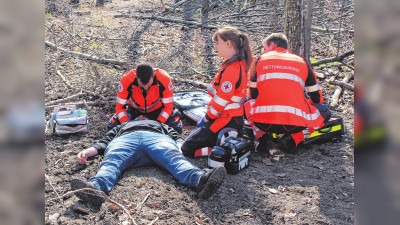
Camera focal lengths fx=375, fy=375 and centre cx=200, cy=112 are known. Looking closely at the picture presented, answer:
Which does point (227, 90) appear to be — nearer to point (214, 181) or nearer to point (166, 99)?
point (166, 99)

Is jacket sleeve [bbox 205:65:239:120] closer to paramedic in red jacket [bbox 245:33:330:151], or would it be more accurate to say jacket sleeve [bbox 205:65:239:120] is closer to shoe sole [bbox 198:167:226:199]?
paramedic in red jacket [bbox 245:33:330:151]

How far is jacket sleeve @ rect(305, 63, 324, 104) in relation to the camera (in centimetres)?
492

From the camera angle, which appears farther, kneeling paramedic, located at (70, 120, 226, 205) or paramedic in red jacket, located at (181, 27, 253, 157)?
paramedic in red jacket, located at (181, 27, 253, 157)

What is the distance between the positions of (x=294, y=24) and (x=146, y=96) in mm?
2746

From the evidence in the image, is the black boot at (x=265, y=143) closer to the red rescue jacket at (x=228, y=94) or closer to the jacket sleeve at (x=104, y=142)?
the red rescue jacket at (x=228, y=94)

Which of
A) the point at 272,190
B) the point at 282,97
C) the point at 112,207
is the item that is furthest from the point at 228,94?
the point at 112,207

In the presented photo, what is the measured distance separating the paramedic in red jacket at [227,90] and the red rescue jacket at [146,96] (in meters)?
0.85

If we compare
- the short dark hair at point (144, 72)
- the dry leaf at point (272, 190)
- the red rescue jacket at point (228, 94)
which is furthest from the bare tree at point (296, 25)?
the dry leaf at point (272, 190)

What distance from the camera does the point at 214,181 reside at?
11.2ft

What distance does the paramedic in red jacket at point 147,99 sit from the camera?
17.1 feet

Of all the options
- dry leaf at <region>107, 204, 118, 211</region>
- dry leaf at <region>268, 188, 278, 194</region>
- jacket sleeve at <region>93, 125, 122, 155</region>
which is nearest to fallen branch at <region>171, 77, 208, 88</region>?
jacket sleeve at <region>93, 125, 122, 155</region>

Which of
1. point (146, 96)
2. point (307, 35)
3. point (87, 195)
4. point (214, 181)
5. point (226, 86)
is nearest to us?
point (87, 195)
